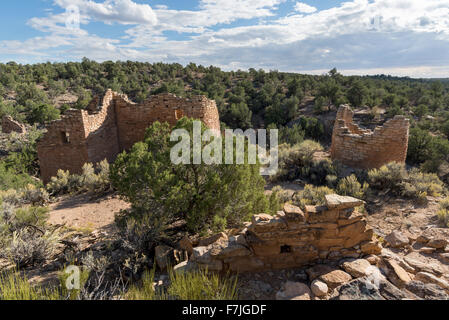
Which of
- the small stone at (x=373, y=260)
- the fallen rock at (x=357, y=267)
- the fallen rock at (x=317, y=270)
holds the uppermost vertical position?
the fallen rock at (x=357, y=267)

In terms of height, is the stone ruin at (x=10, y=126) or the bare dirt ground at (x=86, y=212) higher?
the stone ruin at (x=10, y=126)

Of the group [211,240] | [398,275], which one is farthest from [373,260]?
[211,240]

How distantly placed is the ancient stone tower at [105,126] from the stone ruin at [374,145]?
5.80 m

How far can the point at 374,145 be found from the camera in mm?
10891

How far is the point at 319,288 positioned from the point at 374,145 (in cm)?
929

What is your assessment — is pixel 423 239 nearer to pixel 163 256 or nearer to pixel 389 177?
pixel 389 177

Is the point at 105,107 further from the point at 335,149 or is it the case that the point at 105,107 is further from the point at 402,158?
the point at 402,158

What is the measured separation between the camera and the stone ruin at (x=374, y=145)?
1042cm

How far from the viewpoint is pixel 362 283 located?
3311 millimetres

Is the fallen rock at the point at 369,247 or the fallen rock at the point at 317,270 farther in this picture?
the fallen rock at the point at 369,247

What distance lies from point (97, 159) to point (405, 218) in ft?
33.4

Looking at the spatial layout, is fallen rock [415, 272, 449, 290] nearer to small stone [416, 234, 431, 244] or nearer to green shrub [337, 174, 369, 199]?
small stone [416, 234, 431, 244]

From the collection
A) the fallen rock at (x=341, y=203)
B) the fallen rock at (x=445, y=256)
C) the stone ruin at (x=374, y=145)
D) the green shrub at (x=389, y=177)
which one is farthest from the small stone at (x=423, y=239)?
the stone ruin at (x=374, y=145)

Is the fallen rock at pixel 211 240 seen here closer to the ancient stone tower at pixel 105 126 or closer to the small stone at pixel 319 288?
the small stone at pixel 319 288
